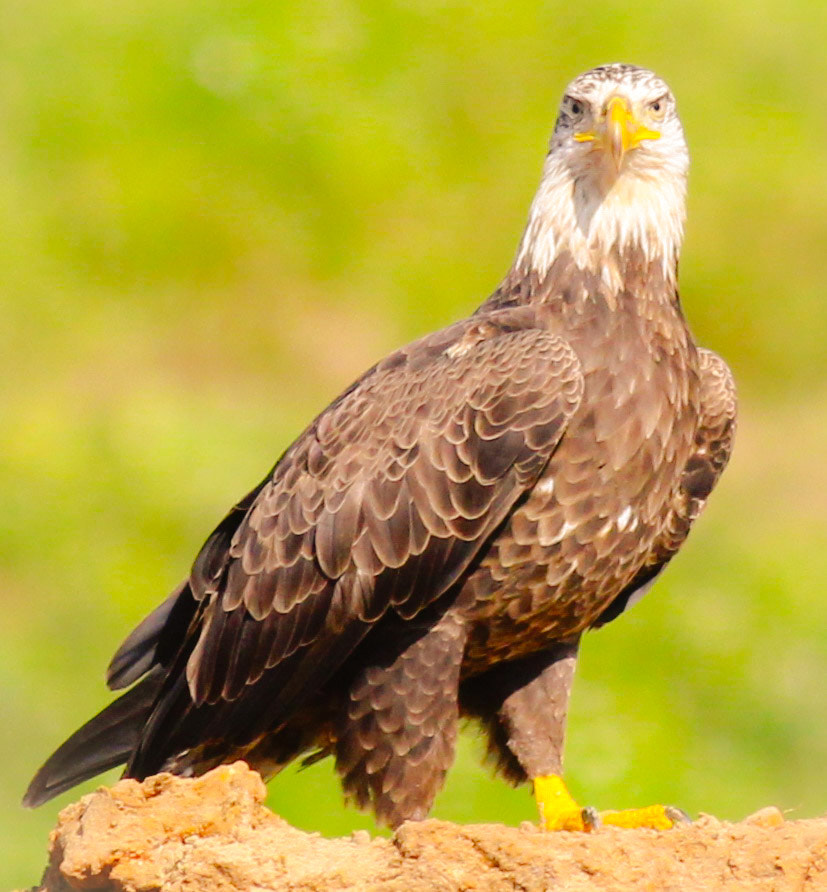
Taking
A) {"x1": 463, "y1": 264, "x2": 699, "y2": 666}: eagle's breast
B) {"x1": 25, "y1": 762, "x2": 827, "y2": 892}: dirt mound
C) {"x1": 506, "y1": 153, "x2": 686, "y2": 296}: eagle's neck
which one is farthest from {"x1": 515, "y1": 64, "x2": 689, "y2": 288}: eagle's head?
{"x1": 25, "y1": 762, "x2": 827, "y2": 892}: dirt mound

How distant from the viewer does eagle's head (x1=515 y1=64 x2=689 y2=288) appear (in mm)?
7695

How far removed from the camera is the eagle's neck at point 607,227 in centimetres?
770

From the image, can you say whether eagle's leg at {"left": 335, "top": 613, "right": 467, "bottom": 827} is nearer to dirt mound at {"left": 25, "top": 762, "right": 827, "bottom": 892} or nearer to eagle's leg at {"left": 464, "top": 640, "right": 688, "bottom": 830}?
eagle's leg at {"left": 464, "top": 640, "right": 688, "bottom": 830}

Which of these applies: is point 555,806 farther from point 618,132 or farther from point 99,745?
point 618,132

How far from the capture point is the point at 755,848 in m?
6.38

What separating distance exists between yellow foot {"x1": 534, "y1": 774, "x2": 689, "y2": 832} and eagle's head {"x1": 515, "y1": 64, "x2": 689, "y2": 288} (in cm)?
168

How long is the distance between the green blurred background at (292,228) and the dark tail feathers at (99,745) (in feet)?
21.6

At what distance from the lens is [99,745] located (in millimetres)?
7805

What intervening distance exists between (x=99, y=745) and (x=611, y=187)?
8.38 ft

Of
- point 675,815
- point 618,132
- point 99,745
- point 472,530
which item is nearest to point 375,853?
point 472,530

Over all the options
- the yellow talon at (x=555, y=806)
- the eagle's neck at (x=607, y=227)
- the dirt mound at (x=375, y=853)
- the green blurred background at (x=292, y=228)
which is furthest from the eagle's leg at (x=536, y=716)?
the green blurred background at (x=292, y=228)

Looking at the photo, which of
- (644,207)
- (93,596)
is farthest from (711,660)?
(644,207)

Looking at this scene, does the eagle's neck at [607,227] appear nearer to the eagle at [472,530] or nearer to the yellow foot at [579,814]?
the eagle at [472,530]

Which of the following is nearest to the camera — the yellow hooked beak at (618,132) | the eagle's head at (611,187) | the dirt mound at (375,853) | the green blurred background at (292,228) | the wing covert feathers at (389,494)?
the dirt mound at (375,853)
